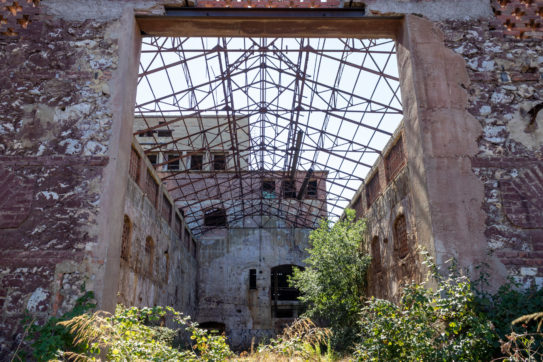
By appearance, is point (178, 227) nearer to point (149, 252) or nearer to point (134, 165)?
point (149, 252)

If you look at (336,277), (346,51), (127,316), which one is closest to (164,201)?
(336,277)

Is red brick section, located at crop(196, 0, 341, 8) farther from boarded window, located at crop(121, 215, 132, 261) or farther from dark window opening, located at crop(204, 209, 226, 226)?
dark window opening, located at crop(204, 209, 226, 226)

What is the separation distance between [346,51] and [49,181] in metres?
10.0

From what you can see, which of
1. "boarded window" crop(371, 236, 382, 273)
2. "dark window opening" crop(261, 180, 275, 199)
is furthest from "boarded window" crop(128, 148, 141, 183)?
"dark window opening" crop(261, 180, 275, 199)

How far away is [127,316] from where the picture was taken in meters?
4.41

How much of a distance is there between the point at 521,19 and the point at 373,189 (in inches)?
415

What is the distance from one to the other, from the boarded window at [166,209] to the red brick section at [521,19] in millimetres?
14755

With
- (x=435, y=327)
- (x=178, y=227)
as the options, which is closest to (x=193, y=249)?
(x=178, y=227)

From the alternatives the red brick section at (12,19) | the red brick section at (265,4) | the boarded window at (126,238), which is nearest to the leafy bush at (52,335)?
the red brick section at (12,19)

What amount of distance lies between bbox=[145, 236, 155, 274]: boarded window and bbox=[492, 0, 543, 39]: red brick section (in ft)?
42.3

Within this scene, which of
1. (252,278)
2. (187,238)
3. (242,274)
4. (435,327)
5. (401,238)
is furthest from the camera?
(252,278)

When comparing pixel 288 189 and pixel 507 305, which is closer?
pixel 507 305

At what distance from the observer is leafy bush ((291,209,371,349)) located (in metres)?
15.6

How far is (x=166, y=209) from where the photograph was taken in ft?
63.1
